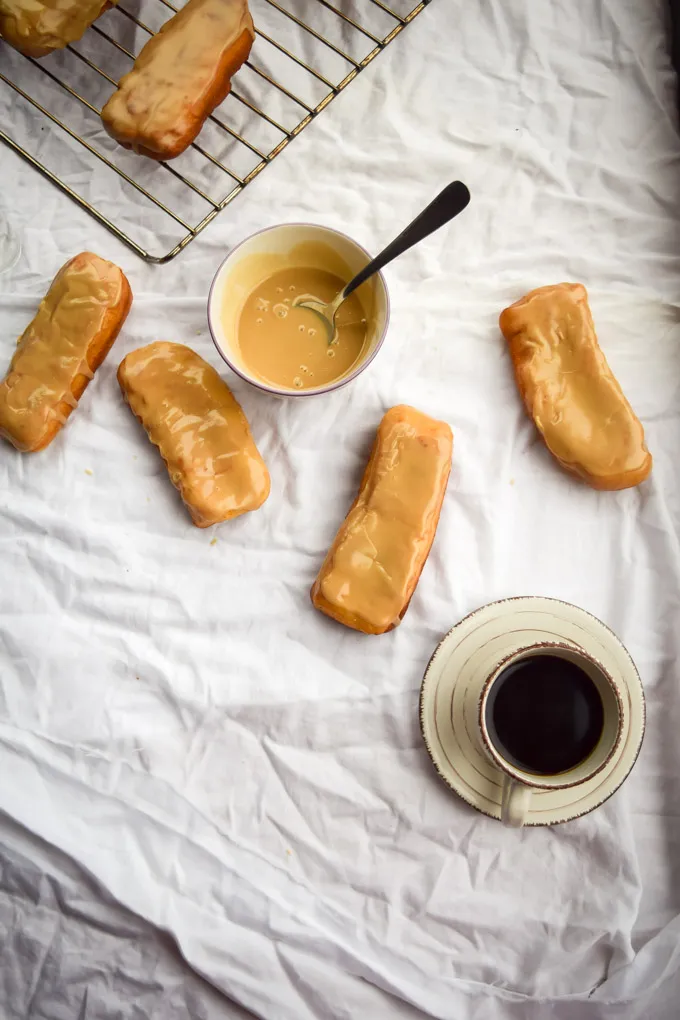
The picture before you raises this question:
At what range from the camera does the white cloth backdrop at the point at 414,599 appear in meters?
1.49

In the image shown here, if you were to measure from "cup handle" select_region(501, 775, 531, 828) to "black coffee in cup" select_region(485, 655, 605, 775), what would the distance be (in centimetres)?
4

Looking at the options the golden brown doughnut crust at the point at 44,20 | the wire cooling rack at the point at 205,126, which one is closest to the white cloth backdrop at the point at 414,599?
the wire cooling rack at the point at 205,126

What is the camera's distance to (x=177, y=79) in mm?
1505

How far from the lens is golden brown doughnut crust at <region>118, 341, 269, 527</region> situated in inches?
59.7

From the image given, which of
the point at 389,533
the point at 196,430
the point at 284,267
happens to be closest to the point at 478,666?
the point at 389,533

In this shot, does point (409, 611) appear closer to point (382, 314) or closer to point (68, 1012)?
point (382, 314)

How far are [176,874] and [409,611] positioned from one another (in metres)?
0.65

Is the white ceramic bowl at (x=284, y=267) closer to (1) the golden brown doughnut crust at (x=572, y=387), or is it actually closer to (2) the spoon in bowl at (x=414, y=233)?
(2) the spoon in bowl at (x=414, y=233)

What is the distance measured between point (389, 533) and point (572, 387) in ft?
1.48

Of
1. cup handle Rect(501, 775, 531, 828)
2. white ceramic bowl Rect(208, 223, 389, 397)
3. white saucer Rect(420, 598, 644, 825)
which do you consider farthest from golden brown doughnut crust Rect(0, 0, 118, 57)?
cup handle Rect(501, 775, 531, 828)

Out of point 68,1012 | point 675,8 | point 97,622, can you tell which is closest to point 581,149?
point 675,8

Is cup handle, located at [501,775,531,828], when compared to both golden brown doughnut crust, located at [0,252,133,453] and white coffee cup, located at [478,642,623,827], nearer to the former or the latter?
white coffee cup, located at [478,642,623,827]

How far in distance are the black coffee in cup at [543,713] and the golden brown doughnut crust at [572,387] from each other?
381 millimetres

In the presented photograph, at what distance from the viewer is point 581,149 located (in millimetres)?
1632
